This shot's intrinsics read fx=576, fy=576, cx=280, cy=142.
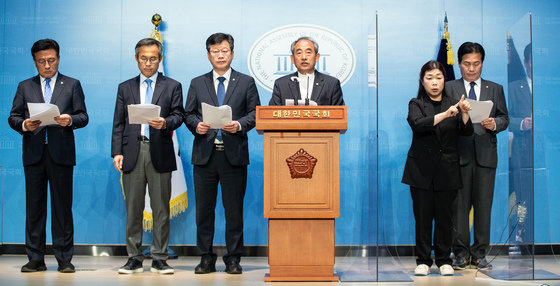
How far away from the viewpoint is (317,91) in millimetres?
4113

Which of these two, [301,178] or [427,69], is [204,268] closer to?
[301,178]

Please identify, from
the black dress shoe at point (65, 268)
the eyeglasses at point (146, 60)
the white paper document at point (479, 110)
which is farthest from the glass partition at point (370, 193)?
the black dress shoe at point (65, 268)

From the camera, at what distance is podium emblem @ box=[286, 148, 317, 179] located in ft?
11.5

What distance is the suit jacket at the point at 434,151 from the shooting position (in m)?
3.94

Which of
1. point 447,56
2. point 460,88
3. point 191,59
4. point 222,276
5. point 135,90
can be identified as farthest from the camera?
point 191,59

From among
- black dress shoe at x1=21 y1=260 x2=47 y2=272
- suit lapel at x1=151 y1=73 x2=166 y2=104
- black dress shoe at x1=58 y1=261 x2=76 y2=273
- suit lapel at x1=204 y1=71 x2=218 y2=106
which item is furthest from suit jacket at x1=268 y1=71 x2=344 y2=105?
black dress shoe at x1=21 y1=260 x2=47 y2=272

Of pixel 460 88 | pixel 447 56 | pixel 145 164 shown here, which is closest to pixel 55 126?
pixel 145 164

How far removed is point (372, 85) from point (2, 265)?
10.5 ft

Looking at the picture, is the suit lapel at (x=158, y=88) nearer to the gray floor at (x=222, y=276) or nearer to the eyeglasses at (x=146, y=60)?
the eyeglasses at (x=146, y=60)

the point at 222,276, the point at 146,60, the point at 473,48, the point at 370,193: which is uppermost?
the point at 473,48

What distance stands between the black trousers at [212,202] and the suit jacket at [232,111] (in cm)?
7

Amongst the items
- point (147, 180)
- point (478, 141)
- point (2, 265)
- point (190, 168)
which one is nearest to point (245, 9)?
point (190, 168)

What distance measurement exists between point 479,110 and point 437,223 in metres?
0.83

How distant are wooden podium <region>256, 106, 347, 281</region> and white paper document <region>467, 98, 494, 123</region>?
39.8 inches
